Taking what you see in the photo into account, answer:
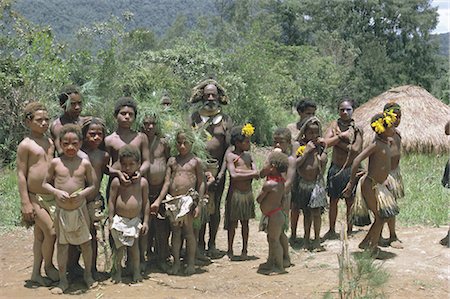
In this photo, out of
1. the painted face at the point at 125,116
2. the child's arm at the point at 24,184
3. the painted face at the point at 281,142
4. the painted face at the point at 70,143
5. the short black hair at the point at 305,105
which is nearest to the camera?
the painted face at the point at 70,143

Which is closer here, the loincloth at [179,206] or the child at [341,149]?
the loincloth at [179,206]

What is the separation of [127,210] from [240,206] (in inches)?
44.6

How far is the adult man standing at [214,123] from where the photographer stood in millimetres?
5168

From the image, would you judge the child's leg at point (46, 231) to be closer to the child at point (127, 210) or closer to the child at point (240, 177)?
the child at point (127, 210)

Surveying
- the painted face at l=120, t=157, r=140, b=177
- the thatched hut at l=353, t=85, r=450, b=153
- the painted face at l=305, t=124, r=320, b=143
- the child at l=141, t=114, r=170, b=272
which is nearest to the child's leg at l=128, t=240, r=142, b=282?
the child at l=141, t=114, r=170, b=272

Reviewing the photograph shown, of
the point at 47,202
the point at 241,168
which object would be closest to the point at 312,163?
the point at 241,168

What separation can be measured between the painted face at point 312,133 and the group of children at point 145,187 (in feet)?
0.03

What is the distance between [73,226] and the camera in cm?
416

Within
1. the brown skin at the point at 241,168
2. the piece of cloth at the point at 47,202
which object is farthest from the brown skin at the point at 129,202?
the brown skin at the point at 241,168

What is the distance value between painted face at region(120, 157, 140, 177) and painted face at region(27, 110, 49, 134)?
715 millimetres

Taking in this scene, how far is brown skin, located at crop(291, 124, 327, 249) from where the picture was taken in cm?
523

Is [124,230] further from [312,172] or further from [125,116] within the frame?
[312,172]

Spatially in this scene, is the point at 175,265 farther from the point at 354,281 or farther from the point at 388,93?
the point at 388,93

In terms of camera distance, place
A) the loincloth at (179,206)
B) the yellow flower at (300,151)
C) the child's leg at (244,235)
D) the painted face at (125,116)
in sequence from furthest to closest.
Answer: the yellow flower at (300,151), the child's leg at (244,235), the loincloth at (179,206), the painted face at (125,116)
